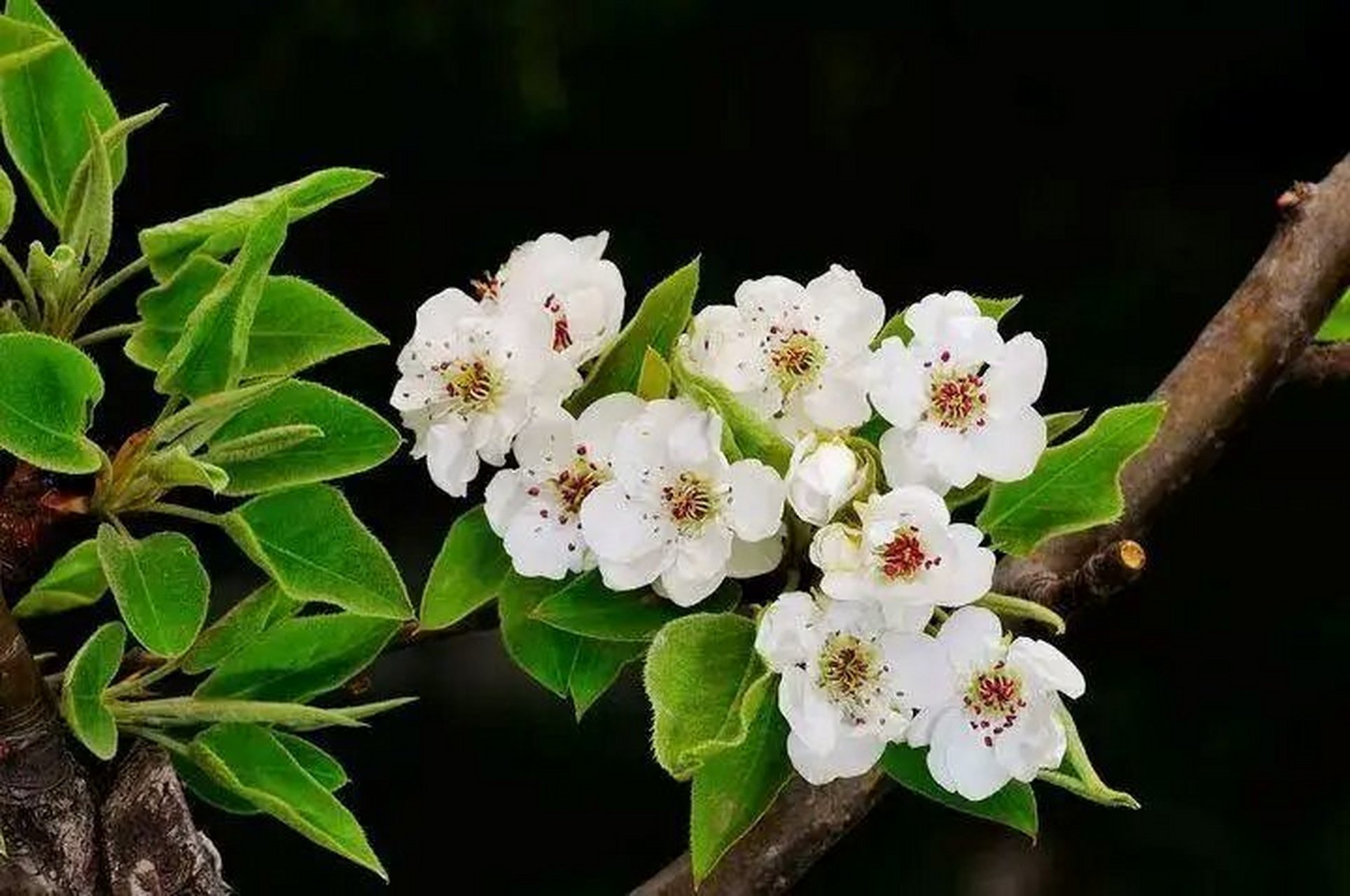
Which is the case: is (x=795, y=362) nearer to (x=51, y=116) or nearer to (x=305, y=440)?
(x=305, y=440)

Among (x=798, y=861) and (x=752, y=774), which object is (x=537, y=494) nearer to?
(x=752, y=774)

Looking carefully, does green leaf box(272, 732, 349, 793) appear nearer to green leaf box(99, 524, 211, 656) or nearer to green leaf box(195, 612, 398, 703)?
green leaf box(195, 612, 398, 703)

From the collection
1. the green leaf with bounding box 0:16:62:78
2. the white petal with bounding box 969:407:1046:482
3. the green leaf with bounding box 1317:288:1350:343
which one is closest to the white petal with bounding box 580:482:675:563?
the white petal with bounding box 969:407:1046:482

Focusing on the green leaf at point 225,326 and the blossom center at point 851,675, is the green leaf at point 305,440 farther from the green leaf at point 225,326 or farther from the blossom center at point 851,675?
the blossom center at point 851,675

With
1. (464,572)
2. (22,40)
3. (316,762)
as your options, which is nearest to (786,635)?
(464,572)

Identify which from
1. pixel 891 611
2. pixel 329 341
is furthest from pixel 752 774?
pixel 329 341

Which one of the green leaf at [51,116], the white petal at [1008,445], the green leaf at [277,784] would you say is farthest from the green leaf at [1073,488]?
the green leaf at [51,116]
